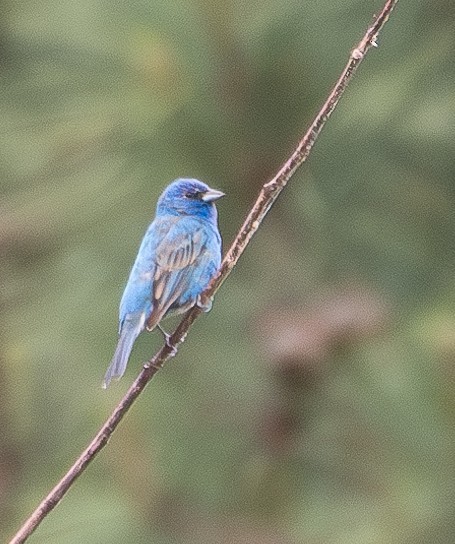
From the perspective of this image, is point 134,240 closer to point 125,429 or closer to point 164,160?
point 164,160

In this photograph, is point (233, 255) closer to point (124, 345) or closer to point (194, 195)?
point (124, 345)

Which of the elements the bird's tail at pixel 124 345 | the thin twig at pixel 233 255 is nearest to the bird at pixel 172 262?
the bird's tail at pixel 124 345

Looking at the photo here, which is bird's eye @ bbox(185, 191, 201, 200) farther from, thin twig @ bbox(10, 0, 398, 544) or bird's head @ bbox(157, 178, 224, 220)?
thin twig @ bbox(10, 0, 398, 544)

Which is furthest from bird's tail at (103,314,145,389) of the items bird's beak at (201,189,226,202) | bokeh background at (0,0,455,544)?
bokeh background at (0,0,455,544)

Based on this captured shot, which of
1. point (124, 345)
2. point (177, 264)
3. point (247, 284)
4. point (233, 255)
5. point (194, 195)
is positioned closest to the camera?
point (233, 255)

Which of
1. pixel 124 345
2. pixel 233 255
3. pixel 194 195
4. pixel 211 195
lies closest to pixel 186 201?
pixel 194 195

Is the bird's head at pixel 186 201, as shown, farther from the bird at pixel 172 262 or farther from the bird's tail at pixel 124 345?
the bird's tail at pixel 124 345

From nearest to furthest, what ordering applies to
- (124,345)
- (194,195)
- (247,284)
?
(124,345) → (194,195) → (247,284)

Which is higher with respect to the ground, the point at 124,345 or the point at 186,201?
the point at 186,201
